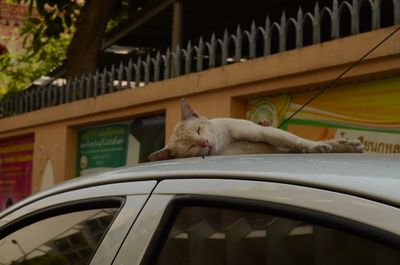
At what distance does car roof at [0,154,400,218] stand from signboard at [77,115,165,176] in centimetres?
412

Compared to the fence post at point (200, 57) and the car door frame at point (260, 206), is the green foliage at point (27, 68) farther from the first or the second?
the car door frame at point (260, 206)

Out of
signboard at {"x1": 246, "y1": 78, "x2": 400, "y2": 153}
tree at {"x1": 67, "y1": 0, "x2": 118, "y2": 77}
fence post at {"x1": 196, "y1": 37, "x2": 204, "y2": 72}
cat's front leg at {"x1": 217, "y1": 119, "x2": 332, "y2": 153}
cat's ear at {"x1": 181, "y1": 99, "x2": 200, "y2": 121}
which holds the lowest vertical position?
cat's front leg at {"x1": 217, "y1": 119, "x2": 332, "y2": 153}

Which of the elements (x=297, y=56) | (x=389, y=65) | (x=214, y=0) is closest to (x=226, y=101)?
(x=297, y=56)

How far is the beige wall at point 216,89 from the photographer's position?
398cm

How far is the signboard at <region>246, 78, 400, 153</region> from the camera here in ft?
12.8

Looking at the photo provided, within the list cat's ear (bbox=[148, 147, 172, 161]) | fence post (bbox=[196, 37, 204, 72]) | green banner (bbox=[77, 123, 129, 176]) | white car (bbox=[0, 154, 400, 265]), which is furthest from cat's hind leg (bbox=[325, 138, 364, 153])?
green banner (bbox=[77, 123, 129, 176])

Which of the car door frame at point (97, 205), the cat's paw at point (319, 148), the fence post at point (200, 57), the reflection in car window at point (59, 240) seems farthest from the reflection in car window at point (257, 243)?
the fence post at point (200, 57)

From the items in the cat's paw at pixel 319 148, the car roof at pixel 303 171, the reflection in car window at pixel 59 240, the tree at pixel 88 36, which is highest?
the tree at pixel 88 36

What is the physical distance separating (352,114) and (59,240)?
2541 mm

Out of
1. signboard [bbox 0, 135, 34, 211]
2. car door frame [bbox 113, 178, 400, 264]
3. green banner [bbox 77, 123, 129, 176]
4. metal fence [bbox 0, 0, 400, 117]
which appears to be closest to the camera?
car door frame [bbox 113, 178, 400, 264]

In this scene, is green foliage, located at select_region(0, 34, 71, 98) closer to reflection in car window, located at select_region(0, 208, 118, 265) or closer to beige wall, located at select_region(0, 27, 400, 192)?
beige wall, located at select_region(0, 27, 400, 192)

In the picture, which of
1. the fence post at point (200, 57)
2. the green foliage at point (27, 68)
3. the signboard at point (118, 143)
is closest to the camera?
the fence post at point (200, 57)

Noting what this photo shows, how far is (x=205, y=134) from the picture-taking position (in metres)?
2.28

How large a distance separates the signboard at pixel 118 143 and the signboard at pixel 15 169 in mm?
1217
